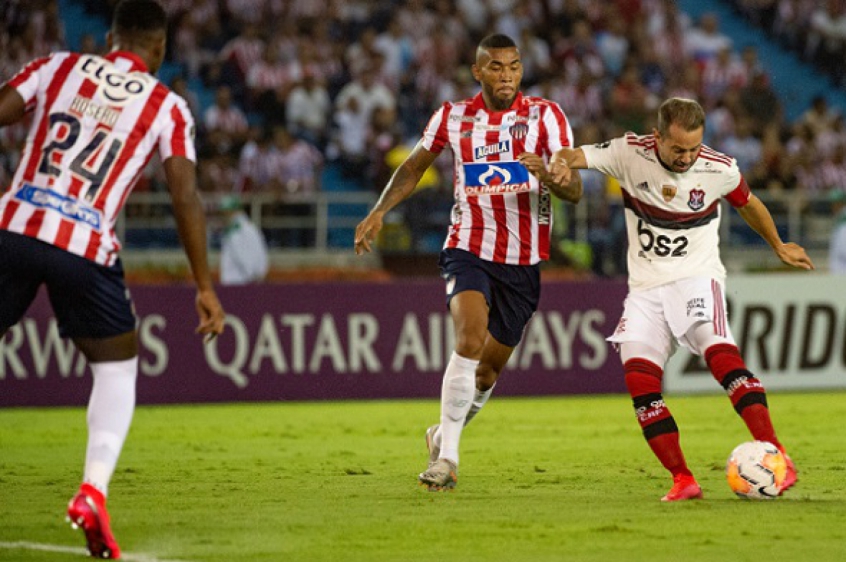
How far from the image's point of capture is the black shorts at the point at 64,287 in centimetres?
639

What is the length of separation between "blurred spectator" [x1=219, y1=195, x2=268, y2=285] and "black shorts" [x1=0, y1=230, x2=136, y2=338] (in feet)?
37.3

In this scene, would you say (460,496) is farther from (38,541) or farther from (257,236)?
(257,236)

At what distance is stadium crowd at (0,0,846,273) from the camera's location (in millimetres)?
20000

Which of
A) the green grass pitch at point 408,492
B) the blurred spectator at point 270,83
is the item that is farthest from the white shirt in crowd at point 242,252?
the green grass pitch at point 408,492

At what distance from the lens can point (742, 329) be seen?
54.3 ft

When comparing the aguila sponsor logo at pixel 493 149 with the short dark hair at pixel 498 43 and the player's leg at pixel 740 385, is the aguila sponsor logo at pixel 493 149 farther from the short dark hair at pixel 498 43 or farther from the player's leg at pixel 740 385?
the player's leg at pixel 740 385

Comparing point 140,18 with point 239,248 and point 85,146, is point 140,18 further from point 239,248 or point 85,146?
point 239,248

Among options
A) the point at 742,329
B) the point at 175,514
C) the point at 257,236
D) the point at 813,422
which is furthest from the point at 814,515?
the point at 257,236

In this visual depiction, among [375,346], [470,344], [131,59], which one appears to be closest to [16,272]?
[131,59]

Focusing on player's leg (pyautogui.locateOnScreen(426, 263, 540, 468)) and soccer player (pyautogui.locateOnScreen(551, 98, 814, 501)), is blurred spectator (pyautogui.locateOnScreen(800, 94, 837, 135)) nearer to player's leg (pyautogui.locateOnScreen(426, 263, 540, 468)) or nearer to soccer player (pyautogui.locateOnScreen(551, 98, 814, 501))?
player's leg (pyautogui.locateOnScreen(426, 263, 540, 468))

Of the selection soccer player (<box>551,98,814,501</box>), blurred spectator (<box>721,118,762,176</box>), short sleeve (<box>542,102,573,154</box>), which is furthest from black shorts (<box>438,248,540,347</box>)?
blurred spectator (<box>721,118,762,176</box>)

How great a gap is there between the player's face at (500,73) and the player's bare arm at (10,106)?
3.36 m

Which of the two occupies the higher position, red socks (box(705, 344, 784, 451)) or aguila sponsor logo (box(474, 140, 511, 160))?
aguila sponsor logo (box(474, 140, 511, 160))

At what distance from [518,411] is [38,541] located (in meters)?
8.54
